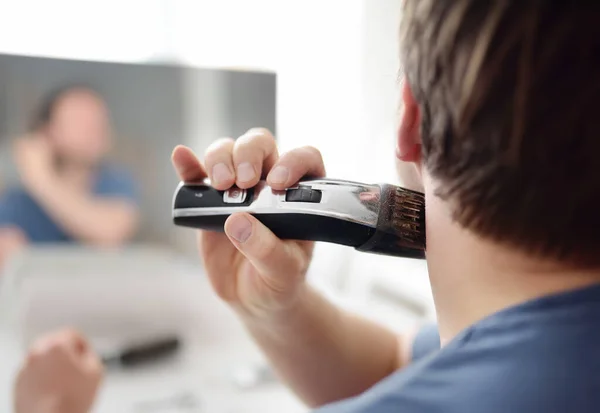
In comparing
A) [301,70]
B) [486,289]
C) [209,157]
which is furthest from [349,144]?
[486,289]

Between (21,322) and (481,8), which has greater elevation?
(481,8)

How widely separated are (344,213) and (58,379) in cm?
41

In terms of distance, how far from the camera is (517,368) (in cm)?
33

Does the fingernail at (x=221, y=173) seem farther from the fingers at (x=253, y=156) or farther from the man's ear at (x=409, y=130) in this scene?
the man's ear at (x=409, y=130)

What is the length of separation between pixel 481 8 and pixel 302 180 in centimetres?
23

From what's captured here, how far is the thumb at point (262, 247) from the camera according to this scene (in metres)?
0.49

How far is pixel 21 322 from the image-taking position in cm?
84

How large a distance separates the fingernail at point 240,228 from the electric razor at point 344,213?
1cm

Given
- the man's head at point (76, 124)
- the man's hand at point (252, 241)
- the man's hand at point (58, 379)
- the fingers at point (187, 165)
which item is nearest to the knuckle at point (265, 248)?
the man's hand at point (252, 241)

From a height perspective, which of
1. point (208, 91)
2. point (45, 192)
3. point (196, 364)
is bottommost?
point (196, 364)

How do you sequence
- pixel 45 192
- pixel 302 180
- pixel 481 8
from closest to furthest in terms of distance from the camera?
pixel 481 8
pixel 302 180
pixel 45 192

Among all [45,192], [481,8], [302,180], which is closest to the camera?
[481,8]

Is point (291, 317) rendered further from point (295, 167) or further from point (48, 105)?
point (48, 105)

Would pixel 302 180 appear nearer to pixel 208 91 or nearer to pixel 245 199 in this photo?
pixel 245 199
